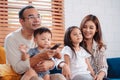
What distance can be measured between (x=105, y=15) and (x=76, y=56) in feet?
5.16

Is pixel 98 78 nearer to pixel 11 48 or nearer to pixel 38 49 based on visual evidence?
pixel 38 49

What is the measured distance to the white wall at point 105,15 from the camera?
3.56m

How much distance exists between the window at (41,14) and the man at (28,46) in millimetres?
934

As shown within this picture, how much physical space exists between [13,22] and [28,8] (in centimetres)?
101

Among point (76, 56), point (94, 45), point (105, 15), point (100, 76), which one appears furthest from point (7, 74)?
point (105, 15)

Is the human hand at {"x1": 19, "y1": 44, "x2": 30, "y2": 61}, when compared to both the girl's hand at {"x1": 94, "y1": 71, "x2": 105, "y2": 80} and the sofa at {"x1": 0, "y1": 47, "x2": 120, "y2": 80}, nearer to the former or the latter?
the sofa at {"x1": 0, "y1": 47, "x2": 120, "y2": 80}

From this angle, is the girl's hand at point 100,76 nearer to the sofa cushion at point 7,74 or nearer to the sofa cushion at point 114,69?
the sofa cushion at point 114,69

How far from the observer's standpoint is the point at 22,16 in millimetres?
2264

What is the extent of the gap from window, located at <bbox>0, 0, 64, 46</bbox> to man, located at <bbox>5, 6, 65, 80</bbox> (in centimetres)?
93

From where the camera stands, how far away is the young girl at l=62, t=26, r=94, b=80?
230 centimetres

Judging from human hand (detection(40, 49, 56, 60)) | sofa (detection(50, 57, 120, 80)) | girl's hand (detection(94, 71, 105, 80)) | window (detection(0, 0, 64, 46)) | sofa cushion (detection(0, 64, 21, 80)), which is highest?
window (detection(0, 0, 64, 46))

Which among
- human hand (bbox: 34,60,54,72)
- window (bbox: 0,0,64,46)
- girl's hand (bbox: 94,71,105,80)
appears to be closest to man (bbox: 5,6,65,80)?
human hand (bbox: 34,60,54,72)

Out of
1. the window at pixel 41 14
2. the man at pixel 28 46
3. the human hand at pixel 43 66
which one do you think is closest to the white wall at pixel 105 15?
the window at pixel 41 14

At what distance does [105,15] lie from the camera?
12.3 feet
